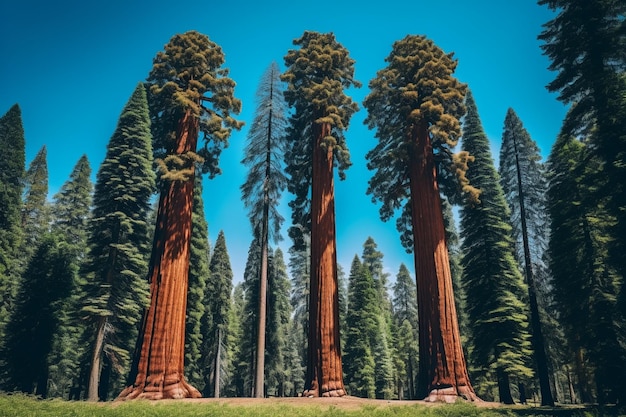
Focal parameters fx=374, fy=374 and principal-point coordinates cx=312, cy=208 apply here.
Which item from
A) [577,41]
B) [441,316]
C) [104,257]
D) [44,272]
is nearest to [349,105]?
[577,41]

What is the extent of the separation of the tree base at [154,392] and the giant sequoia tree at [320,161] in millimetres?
5132

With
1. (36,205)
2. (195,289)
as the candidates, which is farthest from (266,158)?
(36,205)

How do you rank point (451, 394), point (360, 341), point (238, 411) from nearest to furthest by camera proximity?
point (238, 411) < point (451, 394) < point (360, 341)

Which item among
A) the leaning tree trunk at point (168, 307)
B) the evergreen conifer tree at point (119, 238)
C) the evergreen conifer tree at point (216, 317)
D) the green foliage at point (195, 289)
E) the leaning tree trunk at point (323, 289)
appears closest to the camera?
the leaning tree trunk at point (168, 307)

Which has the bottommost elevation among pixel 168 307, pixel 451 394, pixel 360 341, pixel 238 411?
pixel 451 394

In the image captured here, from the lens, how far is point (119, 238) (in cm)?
2269

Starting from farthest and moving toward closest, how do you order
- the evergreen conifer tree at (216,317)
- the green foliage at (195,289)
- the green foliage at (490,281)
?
the evergreen conifer tree at (216,317) < the green foliage at (195,289) < the green foliage at (490,281)

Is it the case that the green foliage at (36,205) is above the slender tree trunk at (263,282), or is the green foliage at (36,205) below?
above

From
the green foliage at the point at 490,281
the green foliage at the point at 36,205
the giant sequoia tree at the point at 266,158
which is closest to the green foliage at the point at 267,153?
the giant sequoia tree at the point at 266,158

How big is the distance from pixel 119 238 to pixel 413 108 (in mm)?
18582

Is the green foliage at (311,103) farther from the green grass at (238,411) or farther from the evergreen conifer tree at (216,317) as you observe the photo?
the evergreen conifer tree at (216,317)

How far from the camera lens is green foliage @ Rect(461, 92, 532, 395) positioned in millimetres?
20859

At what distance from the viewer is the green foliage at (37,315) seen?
82.2ft

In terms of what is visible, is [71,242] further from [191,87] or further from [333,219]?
[333,219]
